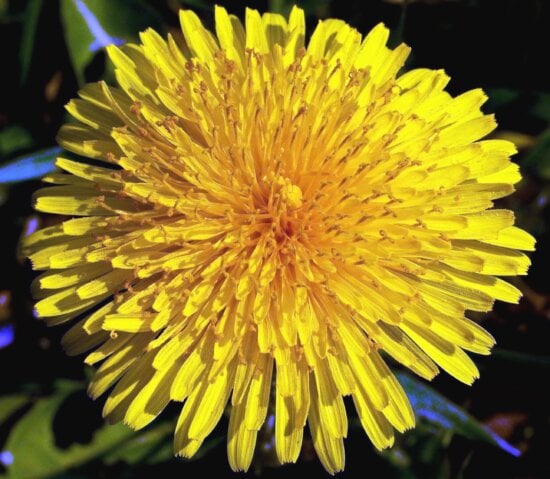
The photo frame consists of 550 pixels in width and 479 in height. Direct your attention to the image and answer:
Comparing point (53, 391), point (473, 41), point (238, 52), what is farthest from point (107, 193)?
point (473, 41)

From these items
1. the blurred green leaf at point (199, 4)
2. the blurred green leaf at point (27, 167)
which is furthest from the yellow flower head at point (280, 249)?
the blurred green leaf at point (199, 4)

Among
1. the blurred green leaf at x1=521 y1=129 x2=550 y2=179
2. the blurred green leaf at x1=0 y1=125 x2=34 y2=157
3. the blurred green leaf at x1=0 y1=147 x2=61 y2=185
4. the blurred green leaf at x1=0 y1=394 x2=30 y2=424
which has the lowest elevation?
the blurred green leaf at x1=0 y1=394 x2=30 y2=424

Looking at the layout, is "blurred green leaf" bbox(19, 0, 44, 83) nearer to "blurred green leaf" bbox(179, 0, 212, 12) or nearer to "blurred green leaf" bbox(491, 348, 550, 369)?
"blurred green leaf" bbox(179, 0, 212, 12)

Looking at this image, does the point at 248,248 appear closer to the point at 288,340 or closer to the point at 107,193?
the point at 288,340

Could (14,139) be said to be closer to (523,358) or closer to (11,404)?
(11,404)

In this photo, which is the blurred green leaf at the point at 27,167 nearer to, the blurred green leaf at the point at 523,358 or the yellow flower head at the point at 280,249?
the yellow flower head at the point at 280,249

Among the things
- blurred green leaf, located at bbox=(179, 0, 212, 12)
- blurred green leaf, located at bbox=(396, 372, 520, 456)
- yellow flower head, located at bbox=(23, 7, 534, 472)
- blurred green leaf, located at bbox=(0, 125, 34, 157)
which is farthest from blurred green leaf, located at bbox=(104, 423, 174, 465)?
blurred green leaf, located at bbox=(179, 0, 212, 12)
